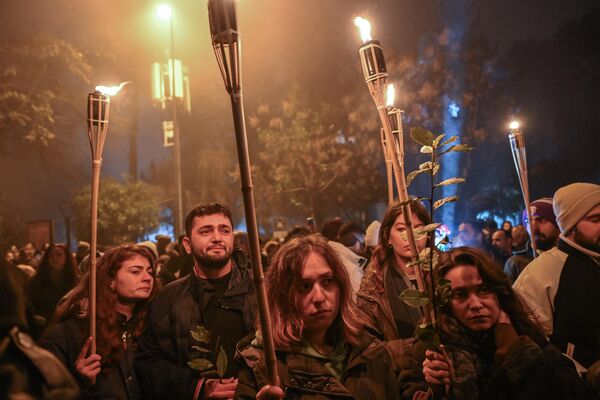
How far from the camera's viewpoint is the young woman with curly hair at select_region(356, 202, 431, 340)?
3.39 meters

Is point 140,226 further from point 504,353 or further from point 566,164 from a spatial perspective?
point 504,353

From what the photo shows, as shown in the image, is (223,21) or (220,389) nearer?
(223,21)

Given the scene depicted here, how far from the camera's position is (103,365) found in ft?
11.0

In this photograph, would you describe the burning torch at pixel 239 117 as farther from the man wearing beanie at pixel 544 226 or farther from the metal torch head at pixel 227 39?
the man wearing beanie at pixel 544 226

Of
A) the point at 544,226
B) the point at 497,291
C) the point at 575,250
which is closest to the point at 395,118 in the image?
the point at 497,291

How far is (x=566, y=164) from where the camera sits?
22.1 m

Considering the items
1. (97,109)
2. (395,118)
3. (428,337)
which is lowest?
(428,337)

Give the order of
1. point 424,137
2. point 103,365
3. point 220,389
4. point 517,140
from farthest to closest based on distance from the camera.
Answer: point 517,140, point 103,365, point 220,389, point 424,137

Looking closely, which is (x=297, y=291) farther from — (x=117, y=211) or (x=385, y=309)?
(x=117, y=211)

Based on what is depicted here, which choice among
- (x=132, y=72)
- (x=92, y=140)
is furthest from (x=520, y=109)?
(x=92, y=140)

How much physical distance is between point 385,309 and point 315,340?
1.13 metres

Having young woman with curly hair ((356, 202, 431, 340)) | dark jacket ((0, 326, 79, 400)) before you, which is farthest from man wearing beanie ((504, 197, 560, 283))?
dark jacket ((0, 326, 79, 400))

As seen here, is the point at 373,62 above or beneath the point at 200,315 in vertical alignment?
above

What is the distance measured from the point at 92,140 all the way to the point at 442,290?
211cm
